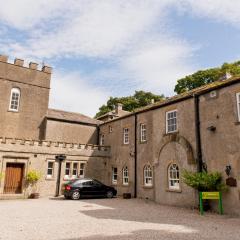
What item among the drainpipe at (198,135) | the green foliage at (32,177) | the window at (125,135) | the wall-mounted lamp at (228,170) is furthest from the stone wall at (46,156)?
the wall-mounted lamp at (228,170)

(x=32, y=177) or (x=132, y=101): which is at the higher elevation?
(x=132, y=101)

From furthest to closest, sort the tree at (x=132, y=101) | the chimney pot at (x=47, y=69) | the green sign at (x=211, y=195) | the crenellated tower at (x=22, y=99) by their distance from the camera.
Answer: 1. the tree at (x=132, y=101)
2. the chimney pot at (x=47, y=69)
3. the crenellated tower at (x=22, y=99)
4. the green sign at (x=211, y=195)

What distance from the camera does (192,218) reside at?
12.2 m

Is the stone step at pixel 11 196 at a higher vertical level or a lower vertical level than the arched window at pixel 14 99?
lower

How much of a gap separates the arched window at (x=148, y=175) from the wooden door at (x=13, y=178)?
418 inches

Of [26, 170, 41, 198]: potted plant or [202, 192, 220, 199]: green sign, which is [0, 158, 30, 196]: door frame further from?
[202, 192, 220, 199]: green sign

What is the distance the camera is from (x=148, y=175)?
68.4 feet

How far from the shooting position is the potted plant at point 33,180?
21.1 meters

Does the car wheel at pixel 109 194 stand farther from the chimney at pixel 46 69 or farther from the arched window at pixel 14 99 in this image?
the chimney at pixel 46 69

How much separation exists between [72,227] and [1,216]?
4.44 meters

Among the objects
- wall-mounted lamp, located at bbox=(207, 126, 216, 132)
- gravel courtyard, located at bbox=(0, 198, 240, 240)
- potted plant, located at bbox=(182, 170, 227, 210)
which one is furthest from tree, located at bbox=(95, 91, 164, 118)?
gravel courtyard, located at bbox=(0, 198, 240, 240)

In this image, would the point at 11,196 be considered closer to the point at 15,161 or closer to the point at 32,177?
the point at 32,177

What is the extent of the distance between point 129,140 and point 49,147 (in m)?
7.43

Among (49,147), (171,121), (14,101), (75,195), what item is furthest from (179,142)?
(14,101)
